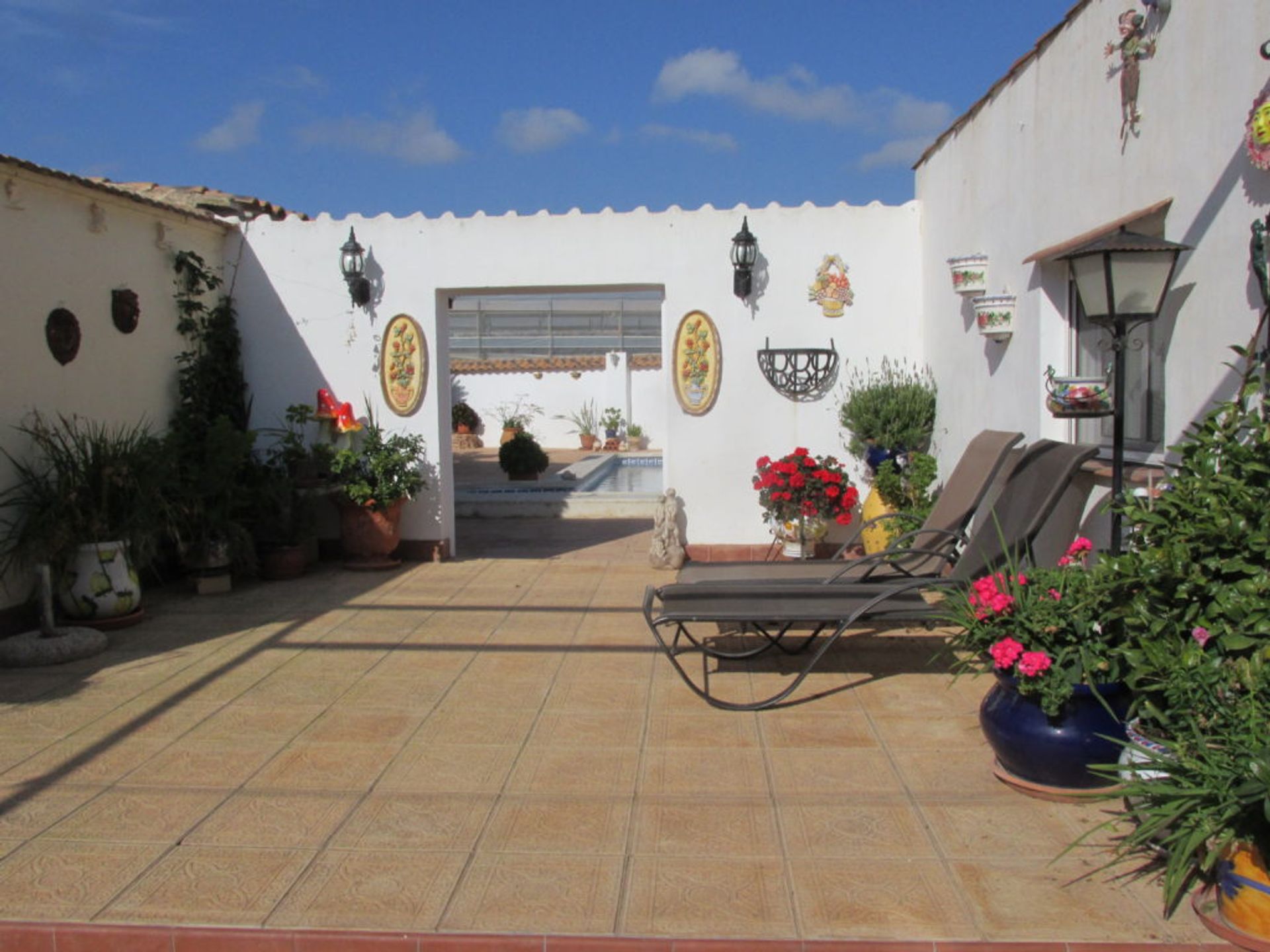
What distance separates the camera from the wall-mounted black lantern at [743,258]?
26.2 ft

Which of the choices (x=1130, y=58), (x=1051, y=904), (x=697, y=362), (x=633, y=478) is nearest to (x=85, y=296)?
(x=697, y=362)

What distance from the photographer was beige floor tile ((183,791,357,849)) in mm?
3449

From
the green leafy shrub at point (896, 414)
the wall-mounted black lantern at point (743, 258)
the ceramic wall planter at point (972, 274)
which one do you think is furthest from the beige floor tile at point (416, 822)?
the wall-mounted black lantern at point (743, 258)

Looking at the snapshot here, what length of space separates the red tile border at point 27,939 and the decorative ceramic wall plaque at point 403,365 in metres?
6.00

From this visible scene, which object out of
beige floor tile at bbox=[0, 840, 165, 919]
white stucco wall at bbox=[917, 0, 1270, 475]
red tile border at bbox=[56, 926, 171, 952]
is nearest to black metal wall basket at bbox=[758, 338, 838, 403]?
white stucco wall at bbox=[917, 0, 1270, 475]

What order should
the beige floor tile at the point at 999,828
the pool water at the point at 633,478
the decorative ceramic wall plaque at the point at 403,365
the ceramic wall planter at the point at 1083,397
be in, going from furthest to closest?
the pool water at the point at 633,478, the decorative ceramic wall plaque at the point at 403,365, the ceramic wall planter at the point at 1083,397, the beige floor tile at the point at 999,828

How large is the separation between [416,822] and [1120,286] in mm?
3156

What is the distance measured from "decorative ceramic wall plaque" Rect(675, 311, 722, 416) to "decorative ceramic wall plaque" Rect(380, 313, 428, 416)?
6.93ft

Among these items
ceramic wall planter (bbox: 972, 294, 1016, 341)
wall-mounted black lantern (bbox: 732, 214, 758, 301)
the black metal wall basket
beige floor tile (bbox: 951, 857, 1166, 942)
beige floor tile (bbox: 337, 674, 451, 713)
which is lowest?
beige floor tile (bbox: 951, 857, 1166, 942)

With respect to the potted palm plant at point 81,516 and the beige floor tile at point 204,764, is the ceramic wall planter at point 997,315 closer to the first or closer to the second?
the beige floor tile at point 204,764

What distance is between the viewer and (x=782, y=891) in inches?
120

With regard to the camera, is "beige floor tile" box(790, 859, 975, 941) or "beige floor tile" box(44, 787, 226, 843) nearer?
"beige floor tile" box(790, 859, 975, 941)

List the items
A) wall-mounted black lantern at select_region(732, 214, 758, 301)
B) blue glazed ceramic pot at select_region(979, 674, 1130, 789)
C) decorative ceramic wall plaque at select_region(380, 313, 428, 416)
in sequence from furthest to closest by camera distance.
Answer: decorative ceramic wall plaque at select_region(380, 313, 428, 416) < wall-mounted black lantern at select_region(732, 214, 758, 301) < blue glazed ceramic pot at select_region(979, 674, 1130, 789)

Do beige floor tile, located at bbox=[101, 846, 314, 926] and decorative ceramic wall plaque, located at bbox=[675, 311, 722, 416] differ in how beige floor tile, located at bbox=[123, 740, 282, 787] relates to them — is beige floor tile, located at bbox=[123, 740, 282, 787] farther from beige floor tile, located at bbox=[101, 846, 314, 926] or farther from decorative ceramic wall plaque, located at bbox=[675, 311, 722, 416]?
decorative ceramic wall plaque, located at bbox=[675, 311, 722, 416]
